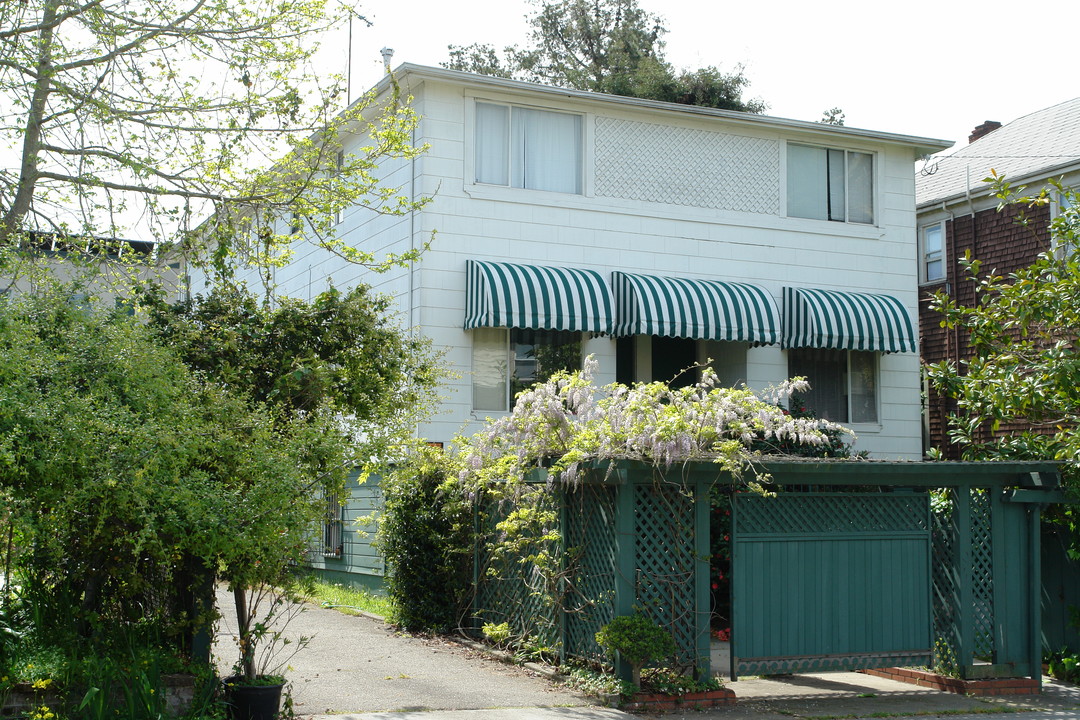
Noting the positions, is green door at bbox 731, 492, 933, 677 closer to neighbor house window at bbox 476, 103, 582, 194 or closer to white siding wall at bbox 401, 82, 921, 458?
white siding wall at bbox 401, 82, 921, 458

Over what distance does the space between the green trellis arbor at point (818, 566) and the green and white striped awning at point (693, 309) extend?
6.42 m

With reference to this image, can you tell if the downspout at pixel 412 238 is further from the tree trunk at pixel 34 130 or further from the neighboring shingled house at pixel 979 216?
the neighboring shingled house at pixel 979 216

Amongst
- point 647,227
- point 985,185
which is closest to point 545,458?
point 647,227

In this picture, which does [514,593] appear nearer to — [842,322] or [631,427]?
[631,427]

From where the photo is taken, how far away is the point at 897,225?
21062mm

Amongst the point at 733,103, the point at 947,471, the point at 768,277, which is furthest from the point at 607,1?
the point at 947,471

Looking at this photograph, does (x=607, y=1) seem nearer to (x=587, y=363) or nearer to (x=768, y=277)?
(x=768, y=277)

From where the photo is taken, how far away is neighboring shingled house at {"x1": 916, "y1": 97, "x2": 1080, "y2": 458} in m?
22.5

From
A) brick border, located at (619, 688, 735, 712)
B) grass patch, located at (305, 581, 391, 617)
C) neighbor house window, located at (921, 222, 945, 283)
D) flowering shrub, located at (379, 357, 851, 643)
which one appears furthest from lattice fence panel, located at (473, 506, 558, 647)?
neighbor house window, located at (921, 222, 945, 283)

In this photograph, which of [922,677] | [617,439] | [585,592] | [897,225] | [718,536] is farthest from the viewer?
[897,225]

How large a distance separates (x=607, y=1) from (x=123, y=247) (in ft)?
92.0

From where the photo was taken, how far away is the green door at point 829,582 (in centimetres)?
1071

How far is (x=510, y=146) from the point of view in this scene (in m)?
18.3

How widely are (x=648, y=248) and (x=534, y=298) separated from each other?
288 cm
